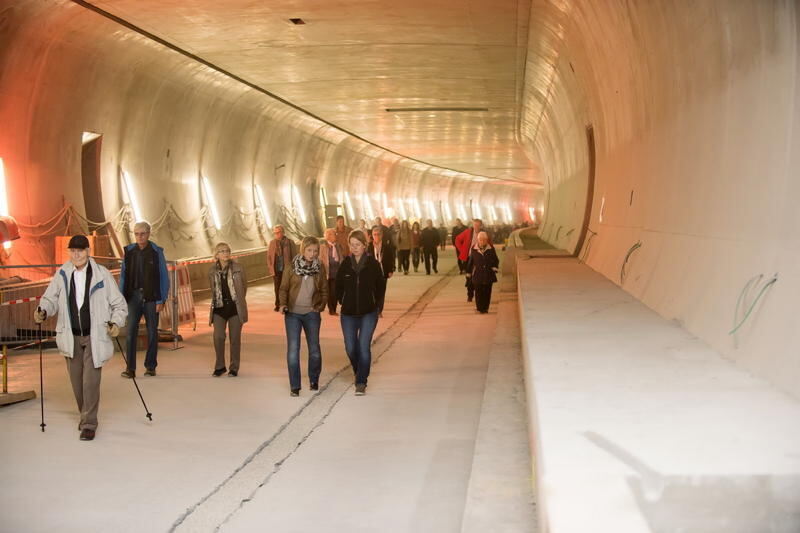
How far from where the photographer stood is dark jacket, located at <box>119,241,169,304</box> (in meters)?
10.8

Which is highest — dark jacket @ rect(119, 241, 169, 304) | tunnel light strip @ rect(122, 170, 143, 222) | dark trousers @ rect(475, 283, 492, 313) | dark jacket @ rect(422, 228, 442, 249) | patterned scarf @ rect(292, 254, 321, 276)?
tunnel light strip @ rect(122, 170, 143, 222)

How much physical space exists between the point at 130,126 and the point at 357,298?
1365 cm

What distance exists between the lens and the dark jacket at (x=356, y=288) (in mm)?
9727

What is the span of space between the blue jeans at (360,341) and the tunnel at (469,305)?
29 centimetres

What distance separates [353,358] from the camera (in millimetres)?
9812

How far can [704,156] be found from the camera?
844 centimetres

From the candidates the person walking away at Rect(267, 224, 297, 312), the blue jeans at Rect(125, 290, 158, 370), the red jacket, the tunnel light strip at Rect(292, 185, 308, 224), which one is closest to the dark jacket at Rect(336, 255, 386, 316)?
the blue jeans at Rect(125, 290, 158, 370)

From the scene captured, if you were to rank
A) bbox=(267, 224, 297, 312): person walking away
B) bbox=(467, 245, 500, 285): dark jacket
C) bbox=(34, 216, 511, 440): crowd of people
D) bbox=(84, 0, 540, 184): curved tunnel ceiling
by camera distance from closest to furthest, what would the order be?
bbox=(34, 216, 511, 440): crowd of people, bbox=(84, 0, 540, 184): curved tunnel ceiling, bbox=(467, 245, 500, 285): dark jacket, bbox=(267, 224, 297, 312): person walking away

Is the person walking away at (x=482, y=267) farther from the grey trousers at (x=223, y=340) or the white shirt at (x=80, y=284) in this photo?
the white shirt at (x=80, y=284)

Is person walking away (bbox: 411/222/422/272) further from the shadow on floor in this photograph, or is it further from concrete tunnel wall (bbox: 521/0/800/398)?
the shadow on floor

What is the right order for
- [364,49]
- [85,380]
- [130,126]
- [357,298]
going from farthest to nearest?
[130,126], [364,49], [357,298], [85,380]

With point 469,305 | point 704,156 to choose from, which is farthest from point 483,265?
point 704,156

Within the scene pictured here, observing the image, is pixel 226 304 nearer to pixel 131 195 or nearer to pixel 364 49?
pixel 364 49

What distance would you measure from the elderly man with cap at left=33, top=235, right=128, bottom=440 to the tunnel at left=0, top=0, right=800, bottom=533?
42cm
